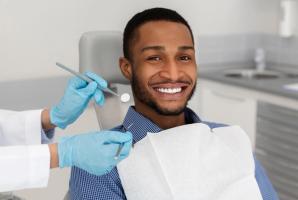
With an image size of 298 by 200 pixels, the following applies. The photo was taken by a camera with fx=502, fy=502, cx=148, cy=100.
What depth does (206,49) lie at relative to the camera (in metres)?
3.41

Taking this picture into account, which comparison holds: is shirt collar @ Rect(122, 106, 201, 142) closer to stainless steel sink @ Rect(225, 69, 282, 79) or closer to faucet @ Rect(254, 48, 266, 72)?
stainless steel sink @ Rect(225, 69, 282, 79)

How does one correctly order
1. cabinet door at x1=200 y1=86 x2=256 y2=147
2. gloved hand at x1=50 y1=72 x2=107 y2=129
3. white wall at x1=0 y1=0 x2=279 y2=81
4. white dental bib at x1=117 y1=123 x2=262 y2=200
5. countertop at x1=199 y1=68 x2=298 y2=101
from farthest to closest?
cabinet door at x1=200 y1=86 x2=256 y2=147 → countertop at x1=199 y1=68 x2=298 y2=101 → white wall at x1=0 y1=0 x2=279 y2=81 → gloved hand at x1=50 y1=72 x2=107 y2=129 → white dental bib at x1=117 y1=123 x2=262 y2=200

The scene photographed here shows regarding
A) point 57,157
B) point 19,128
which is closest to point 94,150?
point 57,157

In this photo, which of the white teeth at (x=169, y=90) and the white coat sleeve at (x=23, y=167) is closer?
the white coat sleeve at (x=23, y=167)

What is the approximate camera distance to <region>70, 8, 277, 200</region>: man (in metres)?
1.68

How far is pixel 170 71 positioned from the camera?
1.67 metres

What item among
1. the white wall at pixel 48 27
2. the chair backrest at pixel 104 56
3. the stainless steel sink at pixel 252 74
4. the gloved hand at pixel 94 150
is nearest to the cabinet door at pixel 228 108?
the stainless steel sink at pixel 252 74

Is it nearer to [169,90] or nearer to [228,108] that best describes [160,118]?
[169,90]

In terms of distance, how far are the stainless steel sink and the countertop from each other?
0.20ft

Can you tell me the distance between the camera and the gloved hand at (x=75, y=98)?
1.57m

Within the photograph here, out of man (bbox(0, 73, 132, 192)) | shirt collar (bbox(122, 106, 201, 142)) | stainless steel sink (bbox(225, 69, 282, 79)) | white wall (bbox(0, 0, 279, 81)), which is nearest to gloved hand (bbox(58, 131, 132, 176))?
man (bbox(0, 73, 132, 192))

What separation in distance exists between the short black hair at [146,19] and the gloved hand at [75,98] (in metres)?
0.24

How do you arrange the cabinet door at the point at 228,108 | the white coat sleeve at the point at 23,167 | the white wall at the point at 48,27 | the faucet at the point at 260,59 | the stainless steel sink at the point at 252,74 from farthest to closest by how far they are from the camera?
the faucet at the point at 260,59 → the stainless steel sink at the point at 252,74 → the cabinet door at the point at 228,108 → the white wall at the point at 48,27 → the white coat sleeve at the point at 23,167

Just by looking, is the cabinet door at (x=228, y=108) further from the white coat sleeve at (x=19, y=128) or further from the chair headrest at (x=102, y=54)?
the white coat sleeve at (x=19, y=128)
